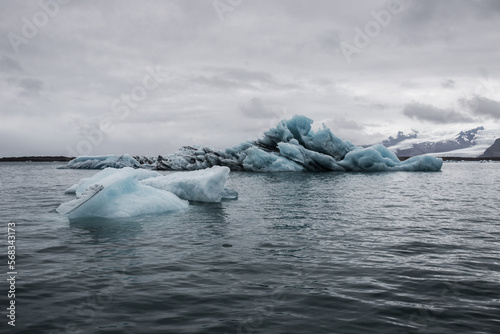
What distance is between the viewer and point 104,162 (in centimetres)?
7056

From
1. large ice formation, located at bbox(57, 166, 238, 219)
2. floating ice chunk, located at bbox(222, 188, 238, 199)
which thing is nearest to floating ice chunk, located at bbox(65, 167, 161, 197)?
large ice formation, located at bbox(57, 166, 238, 219)

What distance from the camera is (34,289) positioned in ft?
18.6

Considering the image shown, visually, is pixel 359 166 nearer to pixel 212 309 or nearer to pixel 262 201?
pixel 262 201

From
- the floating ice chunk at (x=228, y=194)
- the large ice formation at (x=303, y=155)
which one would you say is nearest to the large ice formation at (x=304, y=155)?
the large ice formation at (x=303, y=155)

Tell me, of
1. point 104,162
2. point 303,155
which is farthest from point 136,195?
point 104,162

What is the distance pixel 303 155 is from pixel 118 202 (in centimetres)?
3658

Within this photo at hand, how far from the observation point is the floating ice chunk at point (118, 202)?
12.2 metres

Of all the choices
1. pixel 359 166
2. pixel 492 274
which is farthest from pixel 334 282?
pixel 359 166

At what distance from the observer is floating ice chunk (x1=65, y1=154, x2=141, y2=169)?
69688 millimetres

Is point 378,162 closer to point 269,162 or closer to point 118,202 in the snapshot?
point 269,162

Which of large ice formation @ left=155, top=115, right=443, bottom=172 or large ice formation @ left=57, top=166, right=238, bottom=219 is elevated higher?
large ice formation @ left=155, top=115, right=443, bottom=172

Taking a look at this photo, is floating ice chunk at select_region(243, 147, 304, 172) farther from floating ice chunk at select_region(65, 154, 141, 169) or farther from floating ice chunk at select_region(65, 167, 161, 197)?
floating ice chunk at select_region(65, 154, 141, 169)

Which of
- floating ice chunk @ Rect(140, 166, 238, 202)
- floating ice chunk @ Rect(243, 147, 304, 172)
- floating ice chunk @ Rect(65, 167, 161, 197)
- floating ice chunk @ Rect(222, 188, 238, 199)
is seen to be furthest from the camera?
floating ice chunk @ Rect(243, 147, 304, 172)

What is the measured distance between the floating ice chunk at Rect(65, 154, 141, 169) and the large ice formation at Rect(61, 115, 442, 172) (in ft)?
64.2
